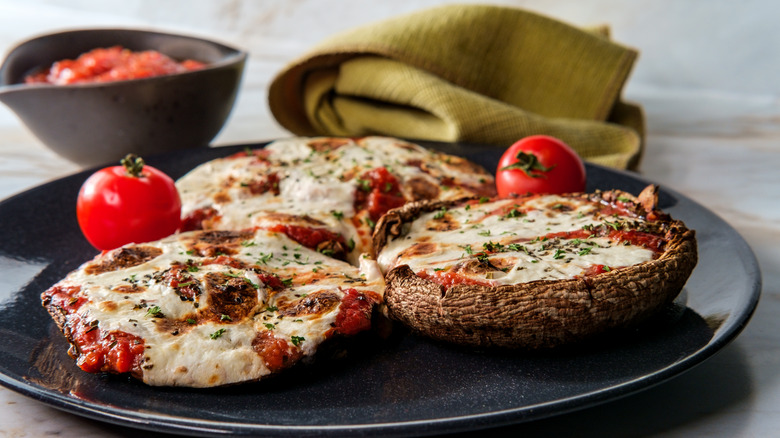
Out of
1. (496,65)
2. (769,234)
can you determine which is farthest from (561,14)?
(769,234)

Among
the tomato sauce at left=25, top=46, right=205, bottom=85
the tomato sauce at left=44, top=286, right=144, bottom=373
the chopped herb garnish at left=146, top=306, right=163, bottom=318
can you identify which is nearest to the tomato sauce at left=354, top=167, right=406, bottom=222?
the chopped herb garnish at left=146, top=306, right=163, bottom=318

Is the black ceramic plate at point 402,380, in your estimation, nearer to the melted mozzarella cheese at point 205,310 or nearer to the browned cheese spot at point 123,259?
the melted mozzarella cheese at point 205,310

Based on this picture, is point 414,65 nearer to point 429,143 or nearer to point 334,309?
point 429,143

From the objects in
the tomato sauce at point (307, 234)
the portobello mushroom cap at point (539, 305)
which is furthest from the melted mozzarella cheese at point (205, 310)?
the portobello mushroom cap at point (539, 305)

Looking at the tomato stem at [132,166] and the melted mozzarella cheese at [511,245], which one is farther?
the tomato stem at [132,166]

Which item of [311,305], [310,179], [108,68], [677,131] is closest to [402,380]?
[311,305]

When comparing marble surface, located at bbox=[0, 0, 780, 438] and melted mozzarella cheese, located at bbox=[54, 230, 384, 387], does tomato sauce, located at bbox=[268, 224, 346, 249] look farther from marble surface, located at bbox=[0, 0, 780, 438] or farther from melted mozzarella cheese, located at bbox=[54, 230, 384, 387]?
marble surface, located at bbox=[0, 0, 780, 438]
